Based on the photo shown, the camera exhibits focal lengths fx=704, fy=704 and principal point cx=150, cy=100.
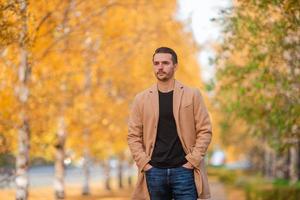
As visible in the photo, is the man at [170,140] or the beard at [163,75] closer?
the man at [170,140]

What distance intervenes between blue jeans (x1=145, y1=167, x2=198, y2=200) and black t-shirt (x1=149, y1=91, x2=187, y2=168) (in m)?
0.06

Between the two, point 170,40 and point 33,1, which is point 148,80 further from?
point 33,1

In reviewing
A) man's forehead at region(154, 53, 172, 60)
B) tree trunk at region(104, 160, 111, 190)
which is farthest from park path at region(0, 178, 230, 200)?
man's forehead at region(154, 53, 172, 60)

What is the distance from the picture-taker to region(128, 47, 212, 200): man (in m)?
5.81

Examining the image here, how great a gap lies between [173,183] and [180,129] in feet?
1.48

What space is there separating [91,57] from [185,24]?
5.91m

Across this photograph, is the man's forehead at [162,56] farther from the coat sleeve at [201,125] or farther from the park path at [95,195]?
the park path at [95,195]

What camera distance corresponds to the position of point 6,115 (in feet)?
53.8

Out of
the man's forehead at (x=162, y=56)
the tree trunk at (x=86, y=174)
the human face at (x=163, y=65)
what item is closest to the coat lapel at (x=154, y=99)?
the human face at (x=163, y=65)

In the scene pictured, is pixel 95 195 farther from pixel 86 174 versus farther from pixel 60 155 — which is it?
pixel 60 155

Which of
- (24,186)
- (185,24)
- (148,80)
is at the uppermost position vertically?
(185,24)

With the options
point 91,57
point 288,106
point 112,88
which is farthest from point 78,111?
point 288,106

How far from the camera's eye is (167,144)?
583cm

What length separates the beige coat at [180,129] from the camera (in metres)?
5.84
